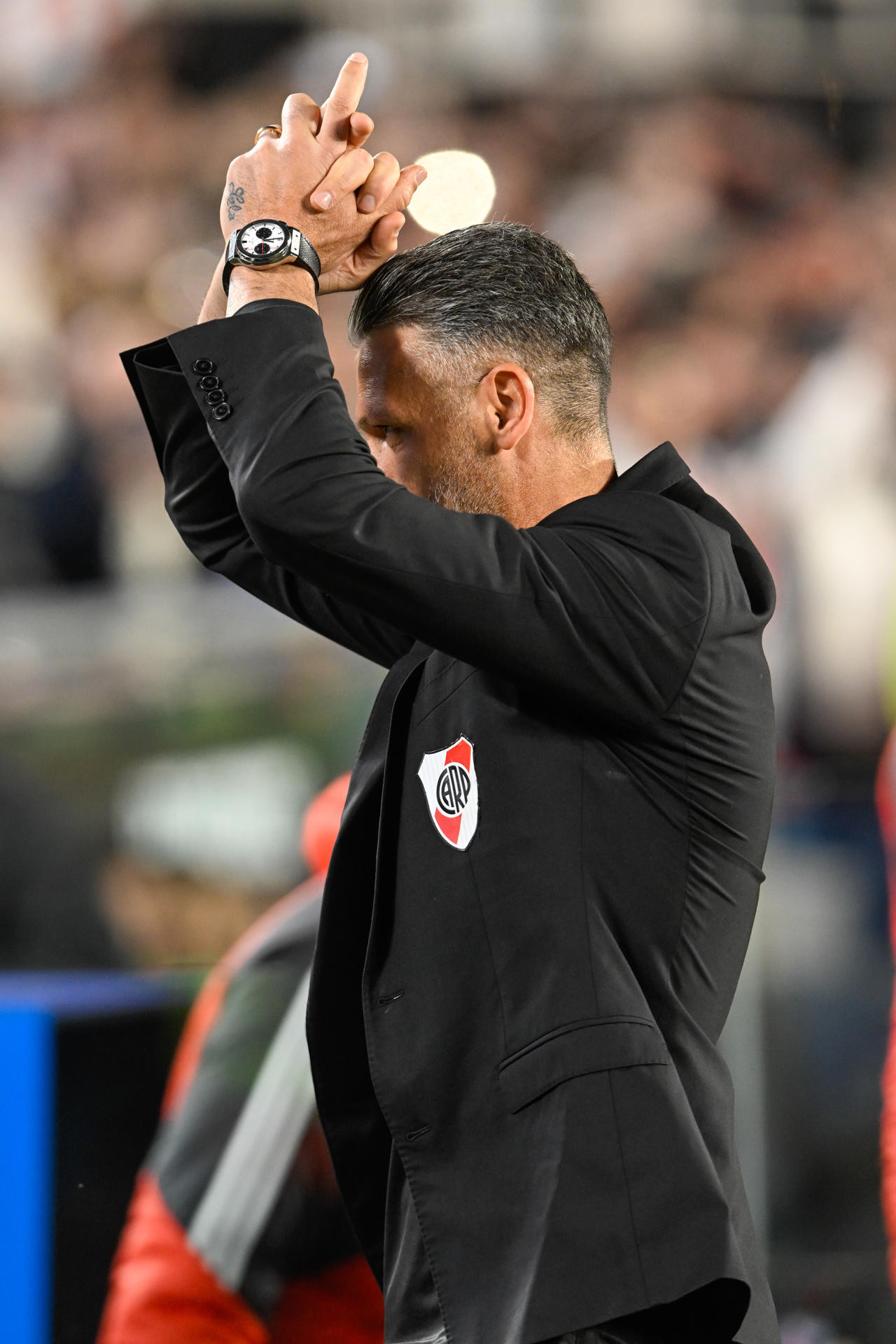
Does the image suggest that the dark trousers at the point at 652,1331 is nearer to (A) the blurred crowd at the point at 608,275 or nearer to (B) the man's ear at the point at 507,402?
(B) the man's ear at the point at 507,402

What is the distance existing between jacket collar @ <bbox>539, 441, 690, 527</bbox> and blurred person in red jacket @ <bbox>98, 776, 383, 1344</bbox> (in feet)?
4.03

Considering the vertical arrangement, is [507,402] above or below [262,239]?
below

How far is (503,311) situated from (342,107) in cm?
22

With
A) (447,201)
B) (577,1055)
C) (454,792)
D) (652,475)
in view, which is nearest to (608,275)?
(447,201)

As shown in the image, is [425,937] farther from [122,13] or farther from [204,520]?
[122,13]

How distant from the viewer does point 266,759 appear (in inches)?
119

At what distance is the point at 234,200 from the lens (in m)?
1.21

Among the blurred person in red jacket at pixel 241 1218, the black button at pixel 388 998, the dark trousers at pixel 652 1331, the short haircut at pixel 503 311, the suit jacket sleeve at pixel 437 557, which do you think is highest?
the short haircut at pixel 503 311

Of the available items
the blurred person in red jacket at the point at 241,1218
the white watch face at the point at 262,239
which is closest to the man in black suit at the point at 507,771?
the white watch face at the point at 262,239

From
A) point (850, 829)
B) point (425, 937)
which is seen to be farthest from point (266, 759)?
point (425, 937)

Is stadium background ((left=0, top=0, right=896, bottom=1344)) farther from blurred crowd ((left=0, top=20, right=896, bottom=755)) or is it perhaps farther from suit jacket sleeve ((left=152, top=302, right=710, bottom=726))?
suit jacket sleeve ((left=152, top=302, right=710, bottom=726))

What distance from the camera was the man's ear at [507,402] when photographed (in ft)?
4.11

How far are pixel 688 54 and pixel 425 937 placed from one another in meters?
3.23

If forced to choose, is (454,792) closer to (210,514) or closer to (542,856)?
(542,856)
